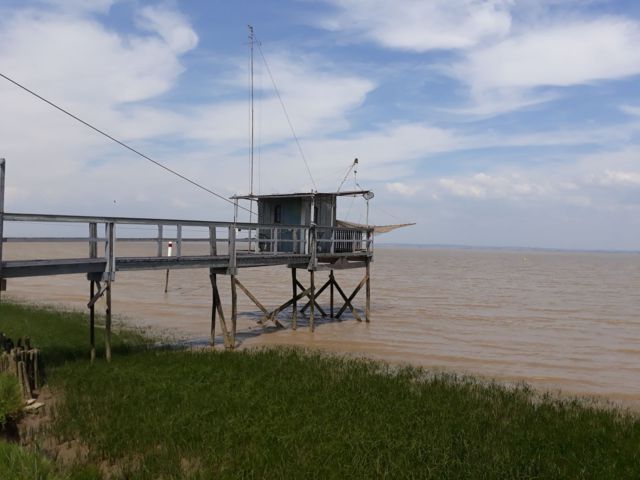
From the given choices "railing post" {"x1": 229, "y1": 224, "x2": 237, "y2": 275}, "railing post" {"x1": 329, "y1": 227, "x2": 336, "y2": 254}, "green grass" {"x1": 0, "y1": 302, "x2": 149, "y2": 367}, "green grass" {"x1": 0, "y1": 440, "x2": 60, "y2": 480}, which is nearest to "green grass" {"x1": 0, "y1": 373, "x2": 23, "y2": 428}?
"green grass" {"x1": 0, "y1": 440, "x2": 60, "y2": 480}

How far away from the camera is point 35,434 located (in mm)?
9320

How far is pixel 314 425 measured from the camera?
9.77 meters

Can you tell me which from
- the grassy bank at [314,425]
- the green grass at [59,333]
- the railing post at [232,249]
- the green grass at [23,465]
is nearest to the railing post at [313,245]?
the railing post at [232,249]

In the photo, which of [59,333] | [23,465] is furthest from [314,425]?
[59,333]

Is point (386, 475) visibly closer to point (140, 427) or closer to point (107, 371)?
point (140, 427)

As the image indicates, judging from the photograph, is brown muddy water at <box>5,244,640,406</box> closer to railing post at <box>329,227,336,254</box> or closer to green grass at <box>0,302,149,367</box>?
green grass at <box>0,302,149,367</box>

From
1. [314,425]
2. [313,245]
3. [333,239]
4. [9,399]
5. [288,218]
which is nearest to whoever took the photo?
[314,425]

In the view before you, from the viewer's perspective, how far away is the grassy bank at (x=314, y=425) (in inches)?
323

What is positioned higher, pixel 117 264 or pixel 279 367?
pixel 117 264

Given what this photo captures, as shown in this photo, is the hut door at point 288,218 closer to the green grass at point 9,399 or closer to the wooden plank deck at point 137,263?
the wooden plank deck at point 137,263

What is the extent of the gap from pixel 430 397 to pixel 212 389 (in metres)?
4.47

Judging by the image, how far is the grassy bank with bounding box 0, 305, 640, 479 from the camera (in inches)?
323

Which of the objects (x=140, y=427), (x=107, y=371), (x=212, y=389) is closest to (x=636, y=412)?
(x=212, y=389)

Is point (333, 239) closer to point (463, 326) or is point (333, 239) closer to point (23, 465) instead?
point (463, 326)
